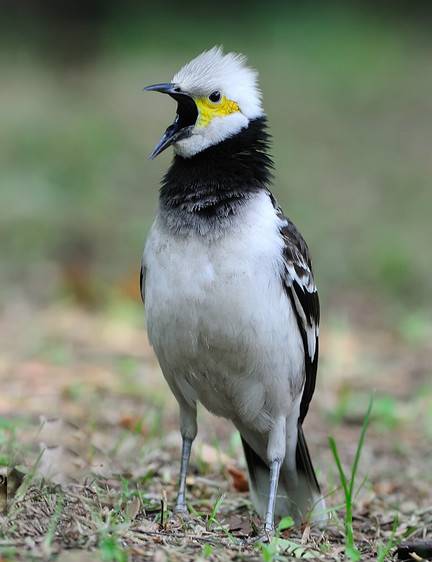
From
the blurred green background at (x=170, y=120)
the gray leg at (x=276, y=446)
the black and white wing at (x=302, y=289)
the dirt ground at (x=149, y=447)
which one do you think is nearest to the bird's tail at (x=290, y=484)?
the dirt ground at (x=149, y=447)

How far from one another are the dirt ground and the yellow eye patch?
6.45ft

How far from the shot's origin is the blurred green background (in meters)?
12.1

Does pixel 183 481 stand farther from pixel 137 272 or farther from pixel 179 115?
pixel 137 272

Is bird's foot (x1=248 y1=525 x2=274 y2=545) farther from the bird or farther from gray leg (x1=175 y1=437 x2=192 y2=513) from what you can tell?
gray leg (x1=175 y1=437 x2=192 y2=513)

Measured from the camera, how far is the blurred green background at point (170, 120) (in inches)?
475

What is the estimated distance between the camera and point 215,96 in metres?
5.44

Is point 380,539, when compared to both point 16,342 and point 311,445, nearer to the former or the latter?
point 311,445

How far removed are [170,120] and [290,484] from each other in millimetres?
12772

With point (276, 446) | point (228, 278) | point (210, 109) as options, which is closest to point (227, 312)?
point (228, 278)

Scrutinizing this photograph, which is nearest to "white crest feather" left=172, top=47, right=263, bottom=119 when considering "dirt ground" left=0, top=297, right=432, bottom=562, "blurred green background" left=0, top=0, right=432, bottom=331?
"dirt ground" left=0, top=297, right=432, bottom=562

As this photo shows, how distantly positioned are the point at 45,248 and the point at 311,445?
18.8ft

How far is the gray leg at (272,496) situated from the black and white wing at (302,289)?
1.70ft

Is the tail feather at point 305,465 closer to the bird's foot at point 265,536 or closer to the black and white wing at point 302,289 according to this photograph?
the black and white wing at point 302,289

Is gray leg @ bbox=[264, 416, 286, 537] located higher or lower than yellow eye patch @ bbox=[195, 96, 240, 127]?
lower
